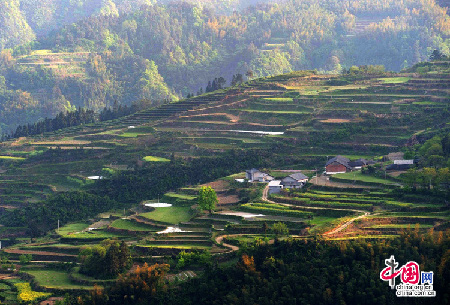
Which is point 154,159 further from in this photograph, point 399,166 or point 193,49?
point 193,49

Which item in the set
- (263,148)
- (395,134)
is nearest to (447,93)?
(395,134)

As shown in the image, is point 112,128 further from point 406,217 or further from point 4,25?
point 4,25

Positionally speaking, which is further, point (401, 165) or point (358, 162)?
point (358, 162)

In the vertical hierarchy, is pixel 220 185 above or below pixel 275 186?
below

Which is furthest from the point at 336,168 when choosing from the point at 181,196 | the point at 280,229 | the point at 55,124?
the point at 55,124

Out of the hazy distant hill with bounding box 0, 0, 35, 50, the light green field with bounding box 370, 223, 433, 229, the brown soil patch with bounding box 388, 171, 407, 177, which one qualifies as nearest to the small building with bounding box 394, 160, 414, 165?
the brown soil patch with bounding box 388, 171, 407, 177

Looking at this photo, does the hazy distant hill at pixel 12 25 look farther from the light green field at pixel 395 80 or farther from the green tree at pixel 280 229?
the green tree at pixel 280 229
